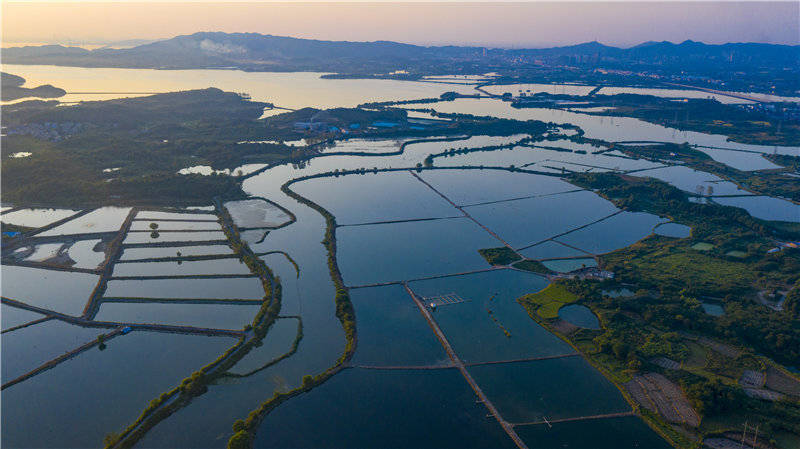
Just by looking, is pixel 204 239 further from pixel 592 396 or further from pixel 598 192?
pixel 598 192

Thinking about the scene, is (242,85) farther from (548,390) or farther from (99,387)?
(548,390)

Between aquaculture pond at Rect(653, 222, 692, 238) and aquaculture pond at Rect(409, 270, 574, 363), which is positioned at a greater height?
aquaculture pond at Rect(653, 222, 692, 238)

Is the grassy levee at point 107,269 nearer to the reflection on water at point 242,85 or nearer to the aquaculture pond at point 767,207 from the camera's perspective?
the aquaculture pond at point 767,207

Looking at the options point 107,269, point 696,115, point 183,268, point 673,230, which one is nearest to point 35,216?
point 107,269

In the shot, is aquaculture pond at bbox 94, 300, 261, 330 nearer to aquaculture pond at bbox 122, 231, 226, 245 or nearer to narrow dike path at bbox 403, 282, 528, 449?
aquaculture pond at bbox 122, 231, 226, 245

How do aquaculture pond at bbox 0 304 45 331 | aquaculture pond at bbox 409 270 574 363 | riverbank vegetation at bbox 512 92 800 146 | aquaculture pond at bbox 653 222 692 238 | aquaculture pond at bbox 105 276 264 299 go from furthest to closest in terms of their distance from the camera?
riverbank vegetation at bbox 512 92 800 146
aquaculture pond at bbox 653 222 692 238
aquaculture pond at bbox 105 276 264 299
aquaculture pond at bbox 0 304 45 331
aquaculture pond at bbox 409 270 574 363

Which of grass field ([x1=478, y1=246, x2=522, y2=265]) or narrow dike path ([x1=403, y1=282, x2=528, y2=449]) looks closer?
narrow dike path ([x1=403, y1=282, x2=528, y2=449])

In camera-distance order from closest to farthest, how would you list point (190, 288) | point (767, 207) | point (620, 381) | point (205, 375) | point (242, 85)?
point (205, 375) → point (620, 381) → point (190, 288) → point (767, 207) → point (242, 85)

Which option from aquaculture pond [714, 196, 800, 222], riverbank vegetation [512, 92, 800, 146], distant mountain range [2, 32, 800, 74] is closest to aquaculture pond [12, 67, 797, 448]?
aquaculture pond [714, 196, 800, 222]
